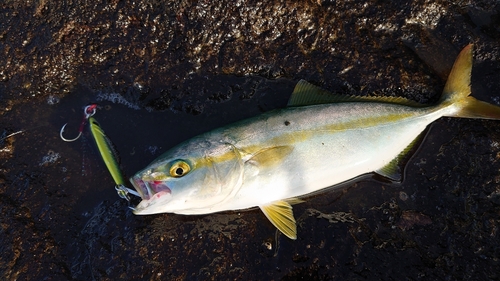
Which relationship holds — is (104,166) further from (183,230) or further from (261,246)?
(261,246)

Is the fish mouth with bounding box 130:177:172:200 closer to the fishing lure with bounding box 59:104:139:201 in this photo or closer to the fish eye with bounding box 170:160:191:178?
the fish eye with bounding box 170:160:191:178

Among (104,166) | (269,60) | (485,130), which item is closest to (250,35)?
(269,60)

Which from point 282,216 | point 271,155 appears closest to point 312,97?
point 271,155

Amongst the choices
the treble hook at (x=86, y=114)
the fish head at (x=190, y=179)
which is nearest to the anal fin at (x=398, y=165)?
the fish head at (x=190, y=179)

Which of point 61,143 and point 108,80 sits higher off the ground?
point 108,80

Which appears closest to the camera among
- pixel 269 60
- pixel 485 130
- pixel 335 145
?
pixel 335 145

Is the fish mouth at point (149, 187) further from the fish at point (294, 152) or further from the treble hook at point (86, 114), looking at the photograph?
the treble hook at point (86, 114)
